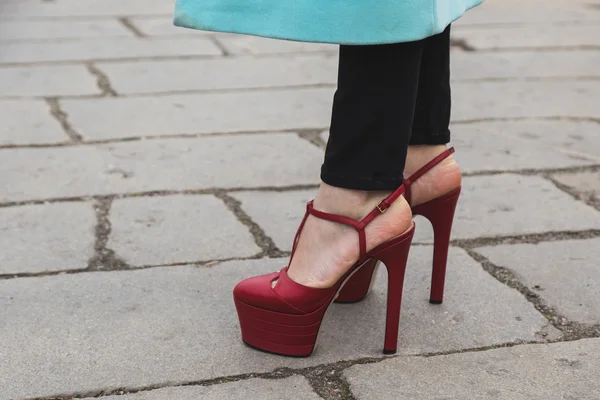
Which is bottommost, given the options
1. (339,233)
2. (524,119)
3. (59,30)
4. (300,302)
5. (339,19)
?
(59,30)

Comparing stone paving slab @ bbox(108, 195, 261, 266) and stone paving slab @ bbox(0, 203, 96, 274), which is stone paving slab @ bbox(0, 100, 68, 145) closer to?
stone paving slab @ bbox(0, 203, 96, 274)

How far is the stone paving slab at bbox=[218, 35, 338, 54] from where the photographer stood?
151 inches

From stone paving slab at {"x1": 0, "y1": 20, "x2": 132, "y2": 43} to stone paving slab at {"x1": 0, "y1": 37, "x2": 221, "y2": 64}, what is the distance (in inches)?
5.0

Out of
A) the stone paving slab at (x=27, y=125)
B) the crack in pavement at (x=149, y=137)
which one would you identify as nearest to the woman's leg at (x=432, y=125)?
the crack in pavement at (x=149, y=137)

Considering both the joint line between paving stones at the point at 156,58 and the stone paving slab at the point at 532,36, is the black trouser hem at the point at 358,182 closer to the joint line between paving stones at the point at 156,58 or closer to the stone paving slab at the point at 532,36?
the joint line between paving stones at the point at 156,58

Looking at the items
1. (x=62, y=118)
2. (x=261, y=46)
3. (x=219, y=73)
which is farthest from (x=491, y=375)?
(x=261, y=46)

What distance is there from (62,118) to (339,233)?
1.65 meters

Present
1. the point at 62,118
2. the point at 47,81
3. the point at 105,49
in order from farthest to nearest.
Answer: the point at 105,49 → the point at 47,81 → the point at 62,118

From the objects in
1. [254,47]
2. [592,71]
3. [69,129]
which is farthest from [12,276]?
[592,71]

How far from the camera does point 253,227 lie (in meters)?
2.12

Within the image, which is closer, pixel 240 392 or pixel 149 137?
pixel 240 392

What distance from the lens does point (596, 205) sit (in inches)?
89.5

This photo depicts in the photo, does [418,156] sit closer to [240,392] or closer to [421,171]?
[421,171]

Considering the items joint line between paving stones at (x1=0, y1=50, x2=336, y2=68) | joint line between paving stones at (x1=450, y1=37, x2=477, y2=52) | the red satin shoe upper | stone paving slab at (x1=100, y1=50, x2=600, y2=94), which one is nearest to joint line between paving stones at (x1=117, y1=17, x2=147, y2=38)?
joint line between paving stones at (x1=0, y1=50, x2=336, y2=68)
